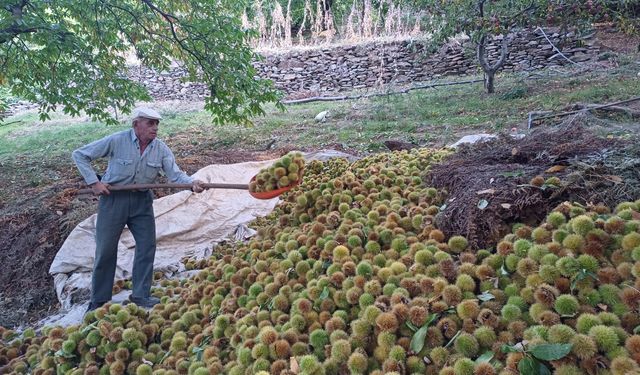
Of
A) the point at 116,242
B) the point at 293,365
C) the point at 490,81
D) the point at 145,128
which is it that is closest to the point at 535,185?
the point at 293,365

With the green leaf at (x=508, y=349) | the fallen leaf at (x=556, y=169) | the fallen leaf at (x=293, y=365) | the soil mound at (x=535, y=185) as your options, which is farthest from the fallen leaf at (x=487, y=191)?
the fallen leaf at (x=293, y=365)

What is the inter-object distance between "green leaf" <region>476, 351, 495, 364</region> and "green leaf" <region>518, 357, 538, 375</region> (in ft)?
0.35

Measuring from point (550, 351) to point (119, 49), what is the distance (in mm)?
6244

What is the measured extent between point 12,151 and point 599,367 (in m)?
10.6

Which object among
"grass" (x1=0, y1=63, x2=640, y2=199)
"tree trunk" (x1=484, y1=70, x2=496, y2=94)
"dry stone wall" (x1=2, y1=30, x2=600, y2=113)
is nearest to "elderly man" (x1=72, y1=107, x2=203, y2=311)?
"grass" (x1=0, y1=63, x2=640, y2=199)

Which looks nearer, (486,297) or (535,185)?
(486,297)

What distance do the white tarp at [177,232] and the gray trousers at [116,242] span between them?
543 mm

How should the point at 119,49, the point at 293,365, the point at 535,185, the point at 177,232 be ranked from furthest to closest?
the point at 119,49 < the point at 177,232 < the point at 535,185 < the point at 293,365

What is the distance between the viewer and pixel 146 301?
3.40 metres

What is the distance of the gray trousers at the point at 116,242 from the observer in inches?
137

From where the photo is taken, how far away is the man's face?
344 centimetres

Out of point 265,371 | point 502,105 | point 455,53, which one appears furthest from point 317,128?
point 265,371

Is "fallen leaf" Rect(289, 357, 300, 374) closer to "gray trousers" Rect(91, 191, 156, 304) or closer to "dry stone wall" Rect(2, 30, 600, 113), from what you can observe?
"gray trousers" Rect(91, 191, 156, 304)

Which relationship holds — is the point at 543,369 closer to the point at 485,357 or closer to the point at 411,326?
the point at 485,357
